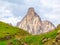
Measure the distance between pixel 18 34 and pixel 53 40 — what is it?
2900cm

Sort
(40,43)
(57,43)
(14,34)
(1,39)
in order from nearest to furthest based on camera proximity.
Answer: (57,43), (40,43), (1,39), (14,34)

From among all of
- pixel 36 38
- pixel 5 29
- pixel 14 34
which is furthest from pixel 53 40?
pixel 5 29

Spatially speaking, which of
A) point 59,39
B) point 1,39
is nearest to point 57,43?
point 59,39

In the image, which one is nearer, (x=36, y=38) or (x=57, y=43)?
(x=57, y=43)

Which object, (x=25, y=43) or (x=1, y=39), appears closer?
(x=25, y=43)

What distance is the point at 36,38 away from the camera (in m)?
44.8

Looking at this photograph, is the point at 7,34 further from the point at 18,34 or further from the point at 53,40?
the point at 53,40

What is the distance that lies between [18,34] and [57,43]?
30.4 metres

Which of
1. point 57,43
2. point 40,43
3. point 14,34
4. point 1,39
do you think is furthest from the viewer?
point 14,34

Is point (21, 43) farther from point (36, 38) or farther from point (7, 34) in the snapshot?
point (7, 34)

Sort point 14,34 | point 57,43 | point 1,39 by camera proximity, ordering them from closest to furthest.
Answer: point 57,43
point 1,39
point 14,34

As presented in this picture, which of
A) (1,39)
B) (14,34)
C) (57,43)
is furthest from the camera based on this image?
(14,34)

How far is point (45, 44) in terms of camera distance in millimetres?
40938

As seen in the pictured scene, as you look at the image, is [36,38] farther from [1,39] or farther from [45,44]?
[1,39]
